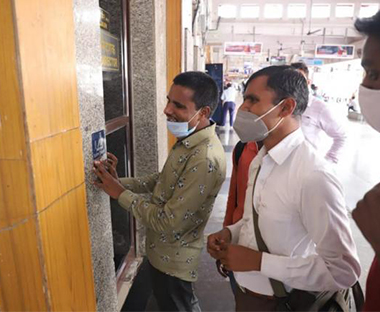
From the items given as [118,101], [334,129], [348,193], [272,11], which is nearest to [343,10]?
[272,11]

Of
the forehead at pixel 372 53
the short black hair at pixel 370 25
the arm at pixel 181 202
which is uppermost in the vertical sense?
the short black hair at pixel 370 25

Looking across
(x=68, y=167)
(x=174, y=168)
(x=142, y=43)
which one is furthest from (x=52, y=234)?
(x=142, y=43)

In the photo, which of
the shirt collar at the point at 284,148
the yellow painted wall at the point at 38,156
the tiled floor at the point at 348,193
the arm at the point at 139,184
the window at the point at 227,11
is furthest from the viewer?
the window at the point at 227,11

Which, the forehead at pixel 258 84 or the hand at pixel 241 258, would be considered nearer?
the hand at pixel 241 258

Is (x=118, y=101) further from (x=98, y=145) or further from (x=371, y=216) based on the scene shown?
(x=371, y=216)

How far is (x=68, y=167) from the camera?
3.80 feet

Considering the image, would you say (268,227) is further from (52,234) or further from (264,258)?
(52,234)

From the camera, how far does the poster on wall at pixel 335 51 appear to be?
1664cm

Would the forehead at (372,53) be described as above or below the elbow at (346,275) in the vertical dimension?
above

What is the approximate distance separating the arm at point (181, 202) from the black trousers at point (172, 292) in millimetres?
380

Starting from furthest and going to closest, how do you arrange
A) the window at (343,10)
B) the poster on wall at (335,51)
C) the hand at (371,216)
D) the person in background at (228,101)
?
the poster on wall at (335,51)
the window at (343,10)
the person in background at (228,101)
the hand at (371,216)

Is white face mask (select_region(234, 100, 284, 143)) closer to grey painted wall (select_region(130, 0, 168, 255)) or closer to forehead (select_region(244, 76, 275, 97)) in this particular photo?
forehead (select_region(244, 76, 275, 97))

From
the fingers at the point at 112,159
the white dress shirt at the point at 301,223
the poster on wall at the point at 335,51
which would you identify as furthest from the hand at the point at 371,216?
the poster on wall at the point at 335,51

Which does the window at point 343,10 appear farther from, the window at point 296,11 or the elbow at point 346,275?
the elbow at point 346,275
